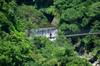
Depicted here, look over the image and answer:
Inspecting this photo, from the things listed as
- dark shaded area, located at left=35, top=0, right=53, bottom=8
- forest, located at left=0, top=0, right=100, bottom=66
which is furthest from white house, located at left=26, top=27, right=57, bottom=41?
dark shaded area, located at left=35, top=0, right=53, bottom=8

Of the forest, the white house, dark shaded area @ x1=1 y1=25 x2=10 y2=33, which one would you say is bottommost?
the white house

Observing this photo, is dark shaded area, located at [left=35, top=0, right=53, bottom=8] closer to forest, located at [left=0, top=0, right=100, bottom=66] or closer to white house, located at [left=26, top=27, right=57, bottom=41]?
forest, located at [left=0, top=0, right=100, bottom=66]

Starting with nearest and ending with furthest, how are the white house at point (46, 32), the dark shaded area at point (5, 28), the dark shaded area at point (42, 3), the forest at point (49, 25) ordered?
the forest at point (49, 25) < the dark shaded area at point (5, 28) < the white house at point (46, 32) < the dark shaded area at point (42, 3)

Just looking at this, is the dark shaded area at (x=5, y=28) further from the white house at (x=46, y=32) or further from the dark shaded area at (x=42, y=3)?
the dark shaded area at (x=42, y=3)

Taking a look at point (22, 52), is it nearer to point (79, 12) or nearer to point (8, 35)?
point (8, 35)

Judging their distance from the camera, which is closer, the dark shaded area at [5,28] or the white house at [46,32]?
the dark shaded area at [5,28]

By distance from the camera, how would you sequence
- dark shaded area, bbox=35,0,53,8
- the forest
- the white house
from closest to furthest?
1. the forest
2. the white house
3. dark shaded area, bbox=35,0,53,8

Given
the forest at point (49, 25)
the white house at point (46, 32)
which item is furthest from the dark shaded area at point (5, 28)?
the white house at point (46, 32)

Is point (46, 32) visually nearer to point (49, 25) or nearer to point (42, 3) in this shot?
point (49, 25)

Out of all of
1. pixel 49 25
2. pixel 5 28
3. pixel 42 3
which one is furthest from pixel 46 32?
pixel 5 28
